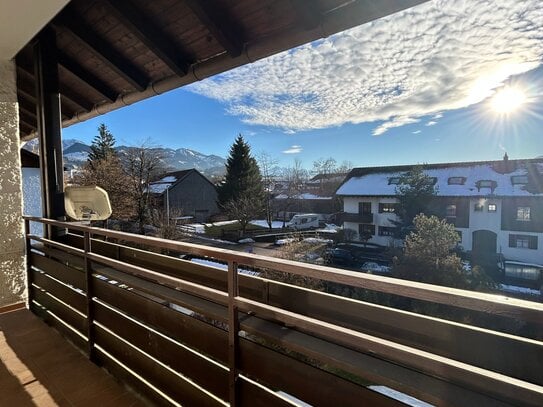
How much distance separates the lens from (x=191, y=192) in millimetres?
22953

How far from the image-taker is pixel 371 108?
24.7 metres

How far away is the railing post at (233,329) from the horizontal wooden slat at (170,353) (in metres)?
0.07

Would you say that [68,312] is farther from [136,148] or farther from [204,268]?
[136,148]

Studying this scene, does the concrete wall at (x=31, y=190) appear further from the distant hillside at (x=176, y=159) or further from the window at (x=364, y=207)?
the window at (x=364, y=207)

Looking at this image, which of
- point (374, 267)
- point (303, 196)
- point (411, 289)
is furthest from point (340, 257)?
point (411, 289)

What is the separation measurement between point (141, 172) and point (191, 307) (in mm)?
15372

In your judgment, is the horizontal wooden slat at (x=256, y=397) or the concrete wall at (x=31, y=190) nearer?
the horizontal wooden slat at (x=256, y=397)

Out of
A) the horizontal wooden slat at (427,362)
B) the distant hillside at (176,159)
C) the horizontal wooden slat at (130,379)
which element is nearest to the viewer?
the horizontal wooden slat at (427,362)

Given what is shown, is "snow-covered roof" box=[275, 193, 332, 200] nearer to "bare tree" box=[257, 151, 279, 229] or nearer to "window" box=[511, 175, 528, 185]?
"bare tree" box=[257, 151, 279, 229]

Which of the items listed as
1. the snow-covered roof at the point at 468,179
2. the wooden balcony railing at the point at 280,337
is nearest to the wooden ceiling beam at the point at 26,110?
the wooden balcony railing at the point at 280,337

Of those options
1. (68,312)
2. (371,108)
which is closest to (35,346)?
(68,312)

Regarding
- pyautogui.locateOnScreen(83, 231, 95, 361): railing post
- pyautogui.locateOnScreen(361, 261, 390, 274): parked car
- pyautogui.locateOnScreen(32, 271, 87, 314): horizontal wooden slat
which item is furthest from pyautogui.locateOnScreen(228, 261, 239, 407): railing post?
pyautogui.locateOnScreen(361, 261, 390, 274): parked car

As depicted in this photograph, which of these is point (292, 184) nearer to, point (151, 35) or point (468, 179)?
point (468, 179)

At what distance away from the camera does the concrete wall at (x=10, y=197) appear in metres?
2.68
